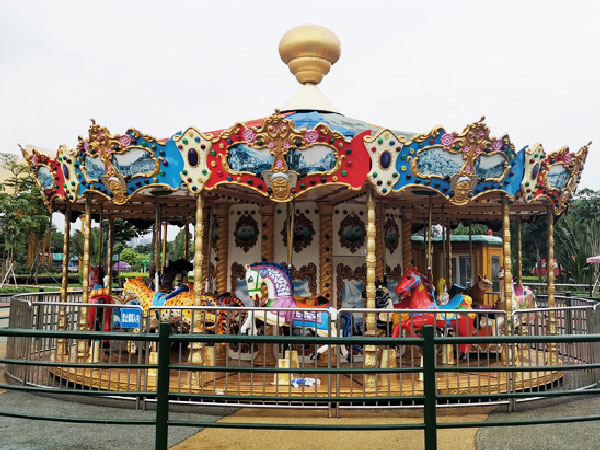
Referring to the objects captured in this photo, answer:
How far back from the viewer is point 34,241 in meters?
39.8

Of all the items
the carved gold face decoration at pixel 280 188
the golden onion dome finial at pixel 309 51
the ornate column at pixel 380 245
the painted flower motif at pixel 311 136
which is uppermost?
the golden onion dome finial at pixel 309 51


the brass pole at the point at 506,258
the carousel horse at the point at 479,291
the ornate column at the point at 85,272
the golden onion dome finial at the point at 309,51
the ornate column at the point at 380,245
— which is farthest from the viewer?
the golden onion dome finial at the point at 309,51

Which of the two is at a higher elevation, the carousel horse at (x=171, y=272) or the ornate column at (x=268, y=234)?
the ornate column at (x=268, y=234)

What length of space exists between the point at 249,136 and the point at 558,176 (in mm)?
5213

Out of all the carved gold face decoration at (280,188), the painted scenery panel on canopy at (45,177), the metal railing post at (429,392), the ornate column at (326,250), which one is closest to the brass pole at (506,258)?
the ornate column at (326,250)

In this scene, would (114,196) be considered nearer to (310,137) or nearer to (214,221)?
(214,221)

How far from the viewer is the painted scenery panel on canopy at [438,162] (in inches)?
295

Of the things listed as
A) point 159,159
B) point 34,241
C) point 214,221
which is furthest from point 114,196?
point 34,241

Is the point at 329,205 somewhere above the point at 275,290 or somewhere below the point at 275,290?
above

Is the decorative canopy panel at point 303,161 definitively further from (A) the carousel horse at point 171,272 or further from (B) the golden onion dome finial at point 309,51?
(B) the golden onion dome finial at point 309,51

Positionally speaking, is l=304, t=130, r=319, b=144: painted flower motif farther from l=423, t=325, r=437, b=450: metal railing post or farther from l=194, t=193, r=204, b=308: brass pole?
l=423, t=325, r=437, b=450: metal railing post

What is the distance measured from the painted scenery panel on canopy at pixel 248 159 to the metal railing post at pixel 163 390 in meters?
Result: 4.27

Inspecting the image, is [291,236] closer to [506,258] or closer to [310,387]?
[310,387]

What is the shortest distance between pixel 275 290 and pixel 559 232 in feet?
79.3
